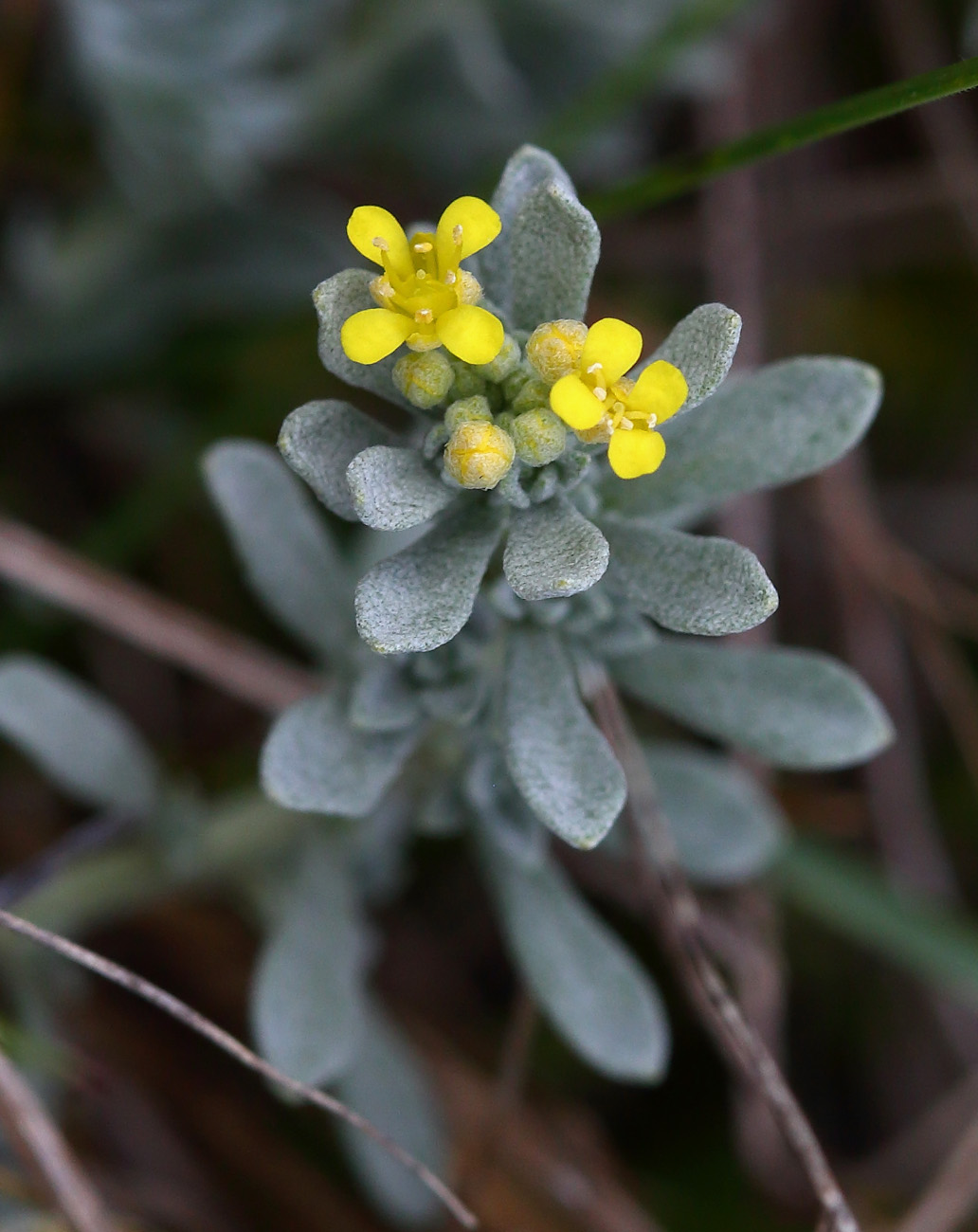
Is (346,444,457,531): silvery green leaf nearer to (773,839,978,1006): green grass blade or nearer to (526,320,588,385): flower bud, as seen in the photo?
(526,320,588,385): flower bud

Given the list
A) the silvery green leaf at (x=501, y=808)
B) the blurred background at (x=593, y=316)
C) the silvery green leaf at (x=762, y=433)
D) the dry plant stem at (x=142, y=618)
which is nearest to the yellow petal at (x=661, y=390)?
the silvery green leaf at (x=762, y=433)

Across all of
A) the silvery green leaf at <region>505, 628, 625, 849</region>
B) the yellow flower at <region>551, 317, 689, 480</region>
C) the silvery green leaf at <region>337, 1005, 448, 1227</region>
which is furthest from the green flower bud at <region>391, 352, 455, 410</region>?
the silvery green leaf at <region>337, 1005, 448, 1227</region>

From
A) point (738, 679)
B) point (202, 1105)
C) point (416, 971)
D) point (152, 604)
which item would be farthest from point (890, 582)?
point (202, 1105)

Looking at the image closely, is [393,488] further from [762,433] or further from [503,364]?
[762,433]

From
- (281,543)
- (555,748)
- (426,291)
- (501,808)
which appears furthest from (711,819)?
(426,291)

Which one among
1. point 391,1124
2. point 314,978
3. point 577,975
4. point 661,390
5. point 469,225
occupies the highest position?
point 469,225

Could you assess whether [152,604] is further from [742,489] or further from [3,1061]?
[742,489]
